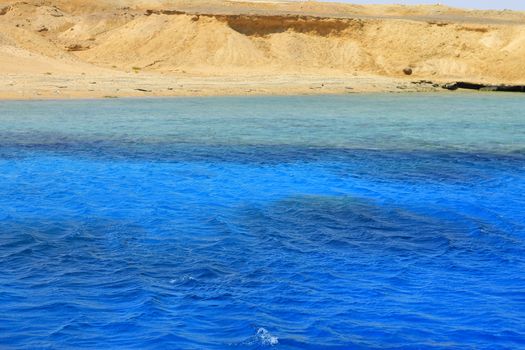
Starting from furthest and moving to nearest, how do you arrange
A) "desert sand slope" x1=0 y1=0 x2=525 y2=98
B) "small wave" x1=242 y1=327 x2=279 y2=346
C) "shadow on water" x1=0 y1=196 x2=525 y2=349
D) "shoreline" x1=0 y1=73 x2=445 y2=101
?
"desert sand slope" x1=0 y1=0 x2=525 y2=98, "shoreline" x1=0 y1=73 x2=445 y2=101, "shadow on water" x1=0 y1=196 x2=525 y2=349, "small wave" x1=242 y1=327 x2=279 y2=346


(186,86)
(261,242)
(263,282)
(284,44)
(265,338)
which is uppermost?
(265,338)

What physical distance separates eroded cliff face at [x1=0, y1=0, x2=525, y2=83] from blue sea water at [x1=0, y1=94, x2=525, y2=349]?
29139 millimetres

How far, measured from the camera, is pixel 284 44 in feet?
184

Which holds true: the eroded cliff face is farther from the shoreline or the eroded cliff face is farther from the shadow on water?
the shadow on water

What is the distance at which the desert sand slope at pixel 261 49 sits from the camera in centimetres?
4559

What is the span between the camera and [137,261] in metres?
10.2

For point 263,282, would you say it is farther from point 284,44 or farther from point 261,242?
point 284,44

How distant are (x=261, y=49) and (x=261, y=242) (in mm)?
45146

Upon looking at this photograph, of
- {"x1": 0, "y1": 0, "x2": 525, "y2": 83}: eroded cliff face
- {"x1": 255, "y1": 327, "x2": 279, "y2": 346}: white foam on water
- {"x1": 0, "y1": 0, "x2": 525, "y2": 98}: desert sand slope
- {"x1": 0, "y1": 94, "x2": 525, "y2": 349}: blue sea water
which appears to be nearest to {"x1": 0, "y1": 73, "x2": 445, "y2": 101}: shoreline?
{"x1": 0, "y1": 0, "x2": 525, "y2": 98}: desert sand slope

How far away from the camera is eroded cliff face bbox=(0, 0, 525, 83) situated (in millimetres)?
52062

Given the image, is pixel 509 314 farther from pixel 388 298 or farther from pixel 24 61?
pixel 24 61

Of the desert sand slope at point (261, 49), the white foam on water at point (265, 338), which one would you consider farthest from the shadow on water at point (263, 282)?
the desert sand slope at point (261, 49)

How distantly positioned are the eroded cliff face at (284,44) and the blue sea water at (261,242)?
29.1 meters

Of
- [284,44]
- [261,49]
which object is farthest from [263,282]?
[284,44]
